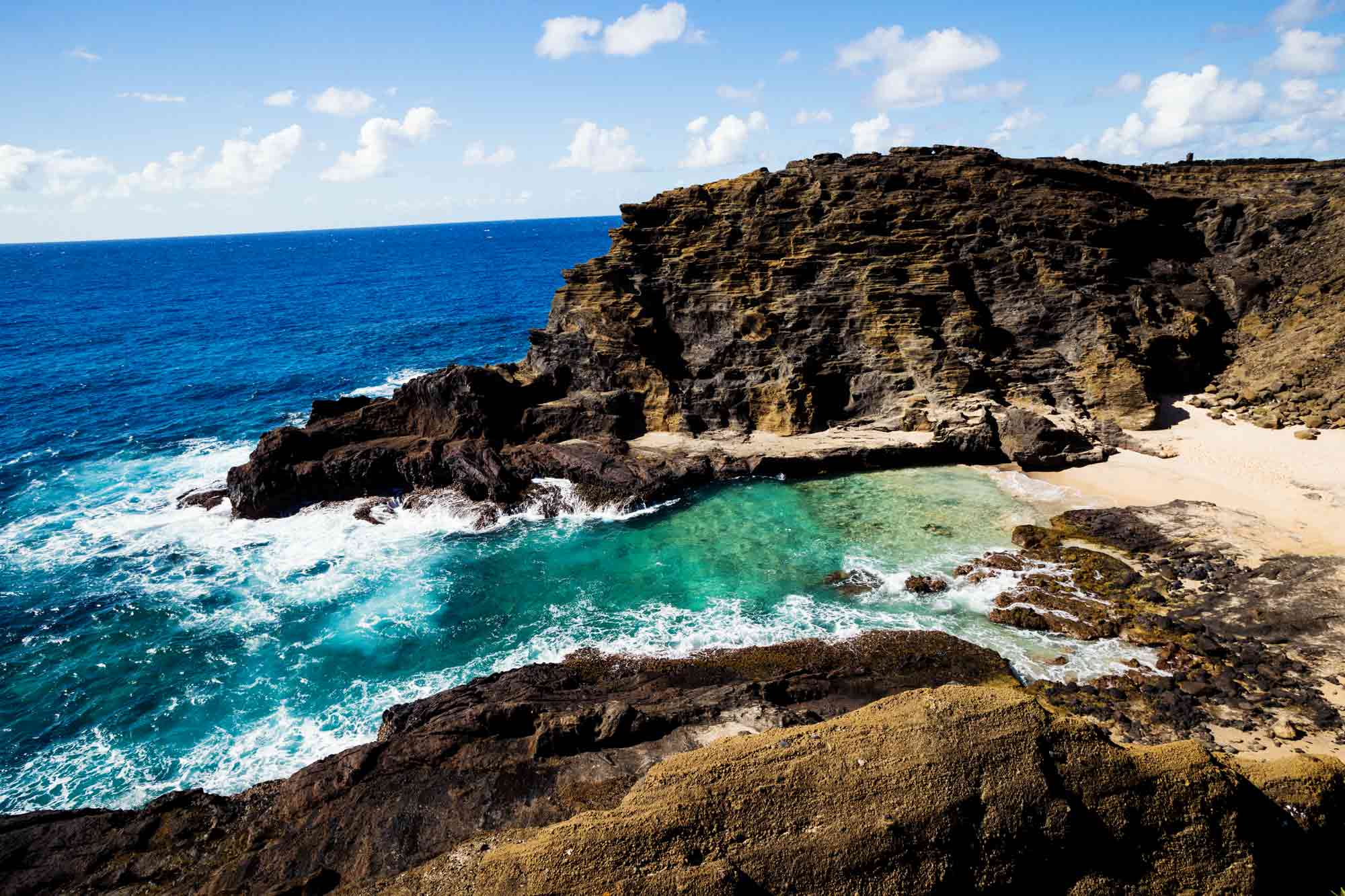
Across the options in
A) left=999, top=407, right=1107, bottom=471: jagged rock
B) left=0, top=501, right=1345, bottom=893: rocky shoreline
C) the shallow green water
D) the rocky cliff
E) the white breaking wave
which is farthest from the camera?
the white breaking wave

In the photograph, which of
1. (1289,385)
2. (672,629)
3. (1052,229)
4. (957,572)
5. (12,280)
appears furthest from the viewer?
(12,280)

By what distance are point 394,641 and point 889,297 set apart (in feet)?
104

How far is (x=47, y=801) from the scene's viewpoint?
19469 mm

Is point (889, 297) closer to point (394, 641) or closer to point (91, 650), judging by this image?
point (394, 641)

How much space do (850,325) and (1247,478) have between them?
2011 cm

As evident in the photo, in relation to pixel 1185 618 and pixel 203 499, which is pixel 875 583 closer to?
pixel 1185 618

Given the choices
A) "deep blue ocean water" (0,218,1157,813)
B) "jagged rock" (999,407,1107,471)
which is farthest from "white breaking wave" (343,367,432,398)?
"jagged rock" (999,407,1107,471)

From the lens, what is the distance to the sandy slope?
27625mm

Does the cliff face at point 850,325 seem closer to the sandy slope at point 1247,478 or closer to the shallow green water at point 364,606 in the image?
the sandy slope at point 1247,478

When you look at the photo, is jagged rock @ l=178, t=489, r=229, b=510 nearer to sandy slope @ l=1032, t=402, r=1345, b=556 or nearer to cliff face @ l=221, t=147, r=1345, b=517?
cliff face @ l=221, t=147, r=1345, b=517

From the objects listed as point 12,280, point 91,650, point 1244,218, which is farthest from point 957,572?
point 12,280

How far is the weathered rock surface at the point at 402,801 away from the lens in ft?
41.8

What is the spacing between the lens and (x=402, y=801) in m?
13.7

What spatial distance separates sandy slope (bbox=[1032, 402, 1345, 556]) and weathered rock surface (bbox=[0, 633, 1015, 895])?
20.9 metres
